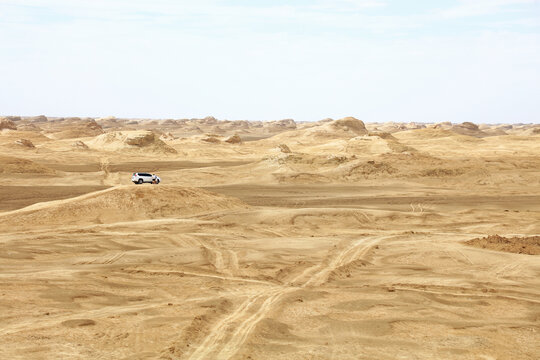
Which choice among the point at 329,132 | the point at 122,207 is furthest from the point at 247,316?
the point at 329,132

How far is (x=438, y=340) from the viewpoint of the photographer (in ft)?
42.6

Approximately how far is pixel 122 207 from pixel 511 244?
19006mm

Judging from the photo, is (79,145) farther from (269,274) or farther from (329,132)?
(269,274)

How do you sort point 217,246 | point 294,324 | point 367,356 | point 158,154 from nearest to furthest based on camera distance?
point 367,356, point 294,324, point 217,246, point 158,154

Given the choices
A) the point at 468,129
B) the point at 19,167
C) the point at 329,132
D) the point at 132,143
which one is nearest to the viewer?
the point at 19,167

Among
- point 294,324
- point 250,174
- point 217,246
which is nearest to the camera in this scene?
point 294,324

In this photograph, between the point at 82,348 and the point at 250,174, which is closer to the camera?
the point at 82,348

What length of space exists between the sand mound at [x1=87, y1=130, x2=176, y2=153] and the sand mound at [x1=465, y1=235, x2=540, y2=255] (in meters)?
64.6

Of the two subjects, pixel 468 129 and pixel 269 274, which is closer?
pixel 269 274

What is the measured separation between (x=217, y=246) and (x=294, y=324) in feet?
33.0

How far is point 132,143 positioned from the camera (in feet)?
282

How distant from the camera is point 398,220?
32875 millimetres

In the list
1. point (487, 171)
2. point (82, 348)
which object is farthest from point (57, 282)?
point (487, 171)

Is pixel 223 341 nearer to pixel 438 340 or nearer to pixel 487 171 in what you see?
pixel 438 340
